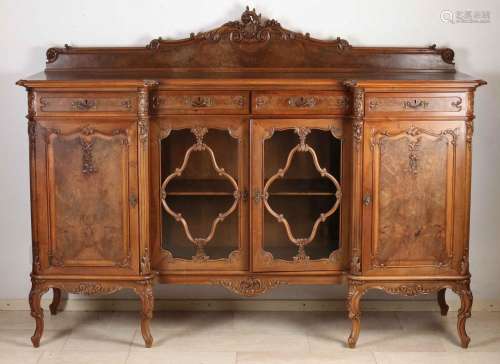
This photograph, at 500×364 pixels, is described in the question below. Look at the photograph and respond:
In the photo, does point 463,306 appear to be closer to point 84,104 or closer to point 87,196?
point 87,196

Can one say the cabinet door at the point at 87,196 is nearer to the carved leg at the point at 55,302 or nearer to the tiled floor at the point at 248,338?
the tiled floor at the point at 248,338

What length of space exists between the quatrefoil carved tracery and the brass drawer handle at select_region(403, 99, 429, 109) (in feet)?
2.31

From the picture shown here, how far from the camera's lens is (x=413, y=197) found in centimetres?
345

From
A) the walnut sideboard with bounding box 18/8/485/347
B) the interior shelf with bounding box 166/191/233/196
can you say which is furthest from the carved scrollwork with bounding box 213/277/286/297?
the interior shelf with bounding box 166/191/233/196

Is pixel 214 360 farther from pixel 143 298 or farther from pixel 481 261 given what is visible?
pixel 481 261

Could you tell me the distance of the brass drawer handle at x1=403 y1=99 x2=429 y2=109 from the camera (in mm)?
3373

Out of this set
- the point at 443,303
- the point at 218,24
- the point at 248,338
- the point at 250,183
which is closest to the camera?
the point at 250,183

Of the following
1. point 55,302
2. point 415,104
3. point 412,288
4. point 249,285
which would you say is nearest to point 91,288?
point 55,302

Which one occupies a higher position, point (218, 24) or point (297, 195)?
point (218, 24)

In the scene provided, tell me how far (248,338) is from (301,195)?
2.16 ft

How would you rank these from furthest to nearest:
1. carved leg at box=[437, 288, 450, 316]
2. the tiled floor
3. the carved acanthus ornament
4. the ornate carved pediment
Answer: carved leg at box=[437, 288, 450, 316], the ornate carved pediment, the tiled floor, the carved acanthus ornament

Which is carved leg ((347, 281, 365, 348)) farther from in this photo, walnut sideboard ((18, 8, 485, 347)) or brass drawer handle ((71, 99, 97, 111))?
brass drawer handle ((71, 99, 97, 111))

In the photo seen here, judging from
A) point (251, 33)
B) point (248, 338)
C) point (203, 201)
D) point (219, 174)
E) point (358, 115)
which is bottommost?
point (248, 338)

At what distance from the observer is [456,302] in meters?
4.02
